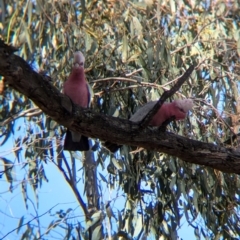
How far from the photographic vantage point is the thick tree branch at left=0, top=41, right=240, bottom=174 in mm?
2406

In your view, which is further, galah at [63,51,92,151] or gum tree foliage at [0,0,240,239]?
gum tree foliage at [0,0,240,239]

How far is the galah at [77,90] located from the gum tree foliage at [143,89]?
486 mm

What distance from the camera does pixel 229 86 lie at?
418 cm

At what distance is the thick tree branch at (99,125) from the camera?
2.41 m

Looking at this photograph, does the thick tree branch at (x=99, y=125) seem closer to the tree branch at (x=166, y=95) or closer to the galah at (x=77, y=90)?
the tree branch at (x=166, y=95)

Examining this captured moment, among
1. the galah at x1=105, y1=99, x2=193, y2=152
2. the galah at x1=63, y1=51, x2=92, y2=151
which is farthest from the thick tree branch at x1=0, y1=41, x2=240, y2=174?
the galah at x1=63, y1=51, x2=92, y2=151

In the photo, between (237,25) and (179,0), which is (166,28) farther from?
(237,25)

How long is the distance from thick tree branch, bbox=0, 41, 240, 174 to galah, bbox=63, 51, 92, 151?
594mm

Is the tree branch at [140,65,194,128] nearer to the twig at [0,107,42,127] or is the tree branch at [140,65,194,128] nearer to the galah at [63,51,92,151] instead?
the galah at [63,51,92,151]

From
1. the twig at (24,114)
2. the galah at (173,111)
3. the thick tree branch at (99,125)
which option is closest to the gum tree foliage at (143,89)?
the twig at (24,114)

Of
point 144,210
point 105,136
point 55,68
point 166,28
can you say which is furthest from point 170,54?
point 105,136

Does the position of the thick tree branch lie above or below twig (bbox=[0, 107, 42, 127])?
below

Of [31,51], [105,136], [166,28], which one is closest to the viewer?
[105,136]

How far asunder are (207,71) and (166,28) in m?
0.39
